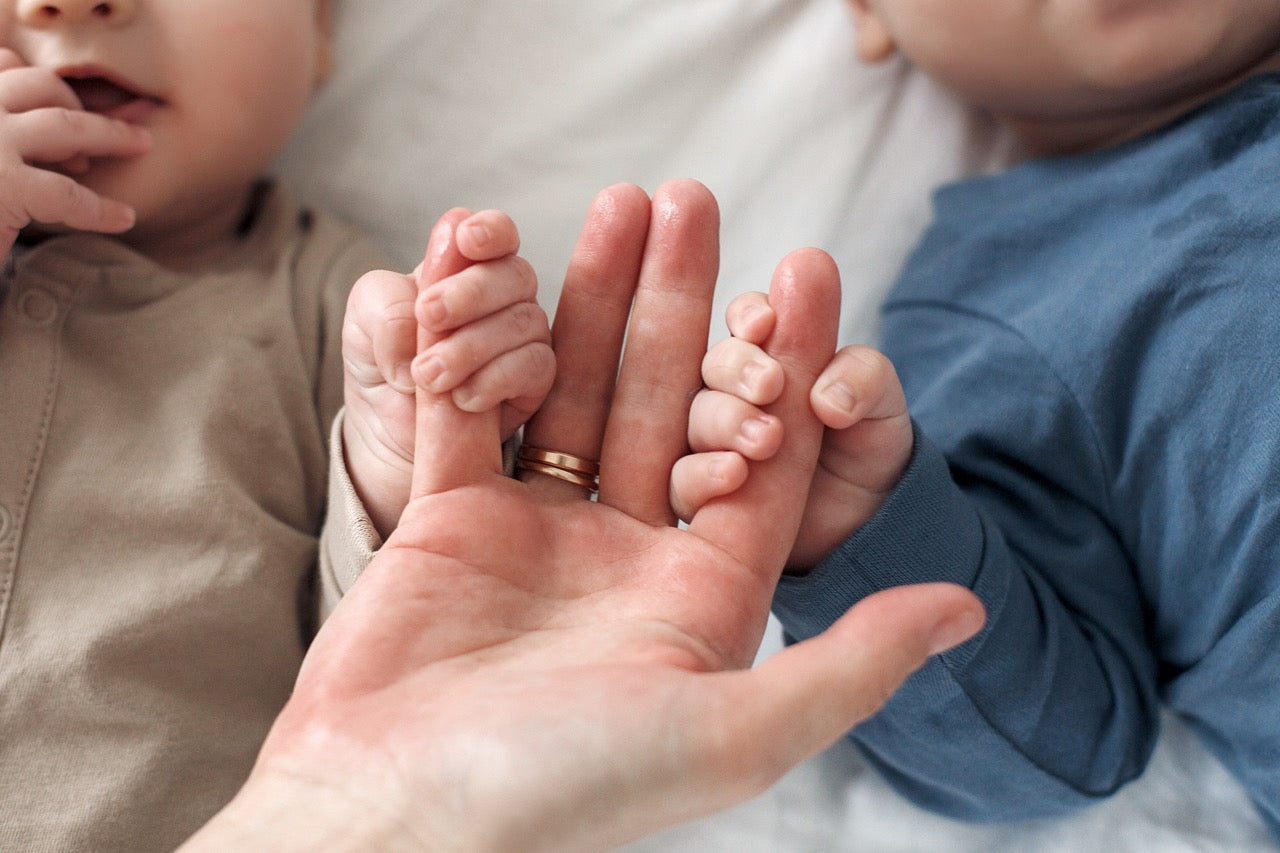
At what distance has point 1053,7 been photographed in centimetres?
77

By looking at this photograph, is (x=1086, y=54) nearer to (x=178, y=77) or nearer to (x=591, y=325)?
(x=591, y=325)

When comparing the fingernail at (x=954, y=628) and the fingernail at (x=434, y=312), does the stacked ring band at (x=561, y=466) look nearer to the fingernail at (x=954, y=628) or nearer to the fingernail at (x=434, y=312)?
the fingernail at (x=434, y=312)

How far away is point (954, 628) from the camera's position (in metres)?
0.49

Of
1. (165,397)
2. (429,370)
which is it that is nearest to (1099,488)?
(429,370)

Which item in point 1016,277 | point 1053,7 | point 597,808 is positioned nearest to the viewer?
point 597,808

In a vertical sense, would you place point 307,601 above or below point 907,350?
below

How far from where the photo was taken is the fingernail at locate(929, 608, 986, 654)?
1.60 feet

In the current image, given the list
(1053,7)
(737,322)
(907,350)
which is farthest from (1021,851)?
(1053,7)

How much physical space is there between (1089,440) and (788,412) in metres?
0.31

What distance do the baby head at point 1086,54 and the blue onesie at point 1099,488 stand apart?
0.13 feet

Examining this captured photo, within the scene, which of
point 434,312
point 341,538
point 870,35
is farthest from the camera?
point 870,35

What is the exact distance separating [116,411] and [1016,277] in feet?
2.47

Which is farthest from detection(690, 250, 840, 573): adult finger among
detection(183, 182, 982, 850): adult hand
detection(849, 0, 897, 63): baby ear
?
detection(849, 0, 897, 63): baby ear

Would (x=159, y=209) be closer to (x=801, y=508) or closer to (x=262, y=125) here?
(x=262, y=125)
